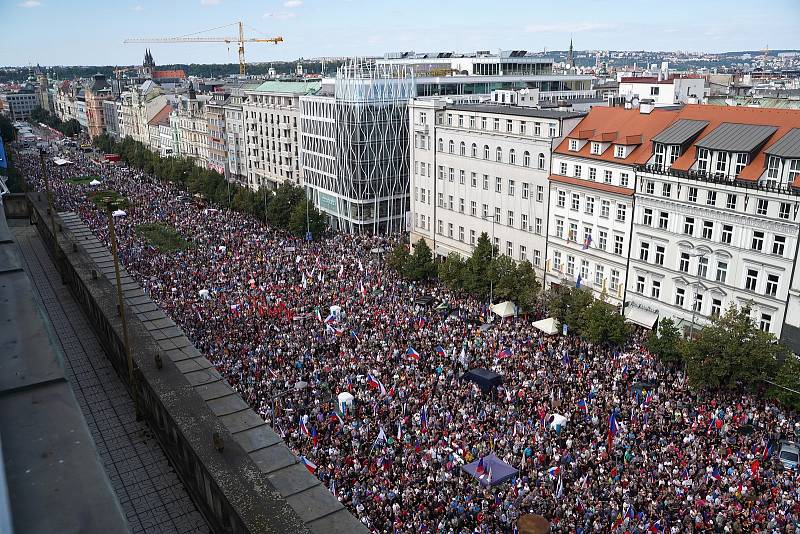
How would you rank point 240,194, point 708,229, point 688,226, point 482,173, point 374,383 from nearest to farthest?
point 374,383, point 708,229, point 688,226, point 482,173, point 240,194

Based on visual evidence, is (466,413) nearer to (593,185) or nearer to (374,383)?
(374,383)

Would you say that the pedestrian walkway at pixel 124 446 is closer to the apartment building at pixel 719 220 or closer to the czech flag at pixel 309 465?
the czech flag at pixel 309 465

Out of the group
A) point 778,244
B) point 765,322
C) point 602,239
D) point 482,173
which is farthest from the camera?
point 482,173

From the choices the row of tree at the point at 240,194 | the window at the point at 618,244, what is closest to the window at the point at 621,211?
the window at the point at 618,244

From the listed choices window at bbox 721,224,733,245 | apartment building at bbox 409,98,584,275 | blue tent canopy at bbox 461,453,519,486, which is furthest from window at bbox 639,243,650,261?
blue tent canopy at bbox 461,453,519,486

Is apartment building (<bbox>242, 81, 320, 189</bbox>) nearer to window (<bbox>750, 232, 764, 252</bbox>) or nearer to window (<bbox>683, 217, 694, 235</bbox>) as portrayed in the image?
window (<bbox>683, 217, 694, 235</bbox>)

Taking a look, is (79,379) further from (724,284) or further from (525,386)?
(724,284)

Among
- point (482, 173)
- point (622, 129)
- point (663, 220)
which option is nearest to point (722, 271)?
point (663, 220)

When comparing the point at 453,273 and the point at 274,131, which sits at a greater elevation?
the point at 274,131
